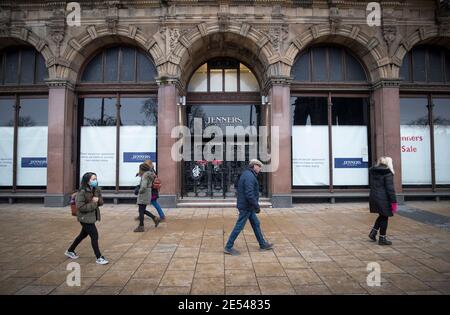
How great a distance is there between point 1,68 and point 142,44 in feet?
21.7

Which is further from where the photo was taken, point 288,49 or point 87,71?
point 87,71

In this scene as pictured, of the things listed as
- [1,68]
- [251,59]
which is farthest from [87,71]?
[251,59]

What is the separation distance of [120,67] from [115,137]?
9.94 ft

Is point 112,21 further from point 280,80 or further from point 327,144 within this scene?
point 327,144

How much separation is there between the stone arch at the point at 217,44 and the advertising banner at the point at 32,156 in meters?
6.28

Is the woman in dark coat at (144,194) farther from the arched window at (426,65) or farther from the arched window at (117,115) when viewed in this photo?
the arched window at (426,65)

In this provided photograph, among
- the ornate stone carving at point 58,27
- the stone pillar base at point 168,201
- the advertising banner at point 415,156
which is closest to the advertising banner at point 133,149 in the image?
the stone pillar base at point 168,201

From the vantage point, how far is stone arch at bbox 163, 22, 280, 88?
A: 1157 centimetres

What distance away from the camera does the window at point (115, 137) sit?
40.9 feet

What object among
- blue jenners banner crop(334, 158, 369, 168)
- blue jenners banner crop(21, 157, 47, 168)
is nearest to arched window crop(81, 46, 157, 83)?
blue jenners banner crop(21, 157, 47, 168)

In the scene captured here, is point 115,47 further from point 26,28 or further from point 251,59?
point 251,59

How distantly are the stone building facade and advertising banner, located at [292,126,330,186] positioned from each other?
32cm

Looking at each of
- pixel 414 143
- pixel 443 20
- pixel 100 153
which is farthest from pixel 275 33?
pixel 100 153

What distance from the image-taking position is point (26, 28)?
39.2 feet
